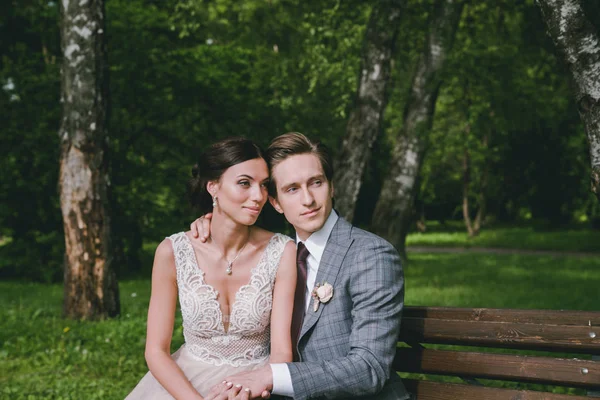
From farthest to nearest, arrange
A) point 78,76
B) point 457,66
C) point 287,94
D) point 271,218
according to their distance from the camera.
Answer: point 287,94 < point 457,66 < point 78,76 < point 271,218

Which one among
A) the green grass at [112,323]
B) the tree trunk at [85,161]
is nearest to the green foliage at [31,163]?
the green grass at [112,323]

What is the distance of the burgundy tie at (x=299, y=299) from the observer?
3.43 m

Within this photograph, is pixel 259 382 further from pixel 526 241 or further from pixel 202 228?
pixel 526 241

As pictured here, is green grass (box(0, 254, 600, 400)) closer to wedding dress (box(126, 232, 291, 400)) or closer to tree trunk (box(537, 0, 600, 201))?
wedding dress (box(126, 232, 291, 400))

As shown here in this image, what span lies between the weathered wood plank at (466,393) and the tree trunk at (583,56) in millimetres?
1023

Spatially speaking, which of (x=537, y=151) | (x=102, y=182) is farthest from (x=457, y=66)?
(x=537, y=151)

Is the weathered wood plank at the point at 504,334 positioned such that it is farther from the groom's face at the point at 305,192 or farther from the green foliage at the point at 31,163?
the green foliage at the point at 31,163

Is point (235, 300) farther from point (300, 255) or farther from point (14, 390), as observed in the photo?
point (14, 390)

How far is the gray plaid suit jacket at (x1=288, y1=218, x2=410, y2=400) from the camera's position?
297 cm

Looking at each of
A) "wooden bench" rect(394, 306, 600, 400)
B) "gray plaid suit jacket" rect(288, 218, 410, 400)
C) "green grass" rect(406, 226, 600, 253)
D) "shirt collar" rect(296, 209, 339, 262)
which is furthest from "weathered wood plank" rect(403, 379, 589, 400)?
"green grass" rect(406, 226, 600, 253)

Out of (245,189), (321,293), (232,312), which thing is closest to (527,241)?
(232,312)

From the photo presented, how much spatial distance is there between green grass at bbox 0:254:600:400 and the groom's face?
3204 mm

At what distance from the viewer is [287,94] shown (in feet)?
66.7

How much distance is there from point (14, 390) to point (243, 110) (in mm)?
12217
